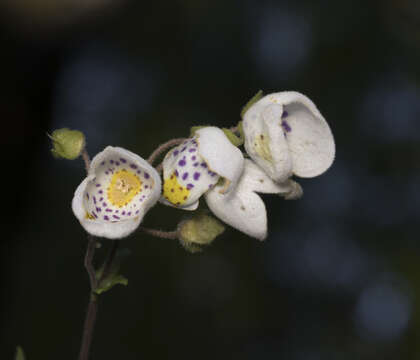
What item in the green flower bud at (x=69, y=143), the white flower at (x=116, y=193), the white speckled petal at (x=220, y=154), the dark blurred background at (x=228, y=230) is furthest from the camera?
the dark blurred background at (x=228, y=230)

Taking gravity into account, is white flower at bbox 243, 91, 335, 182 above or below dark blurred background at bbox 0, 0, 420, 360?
above

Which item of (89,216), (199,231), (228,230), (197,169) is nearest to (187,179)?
(197,169)

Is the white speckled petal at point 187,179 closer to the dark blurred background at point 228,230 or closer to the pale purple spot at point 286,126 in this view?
the pale purple spot at point 286,126

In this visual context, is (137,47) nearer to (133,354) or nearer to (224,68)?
(224,68)

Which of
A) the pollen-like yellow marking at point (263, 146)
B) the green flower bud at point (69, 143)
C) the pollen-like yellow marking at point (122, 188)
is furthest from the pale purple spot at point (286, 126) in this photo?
the green flower bud at point (69, 143)

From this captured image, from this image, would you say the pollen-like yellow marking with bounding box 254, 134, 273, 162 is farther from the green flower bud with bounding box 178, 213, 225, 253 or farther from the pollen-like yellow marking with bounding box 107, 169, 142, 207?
the pollen-like yellow marking with bounding box 107, 169, 142, 207

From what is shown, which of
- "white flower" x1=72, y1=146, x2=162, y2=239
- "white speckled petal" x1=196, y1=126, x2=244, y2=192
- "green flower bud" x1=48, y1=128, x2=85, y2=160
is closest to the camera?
"white flower" x1=72, y1=146, x2=162, y2=239

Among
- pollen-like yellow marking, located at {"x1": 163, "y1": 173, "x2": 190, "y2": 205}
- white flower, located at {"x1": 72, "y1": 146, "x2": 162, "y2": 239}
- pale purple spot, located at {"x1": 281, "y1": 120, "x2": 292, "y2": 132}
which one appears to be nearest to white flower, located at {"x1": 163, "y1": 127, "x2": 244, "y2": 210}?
pollen-like yellow marking, located at {"x1": 163, "y1": 173, "x2": 190, "y2": 205}
